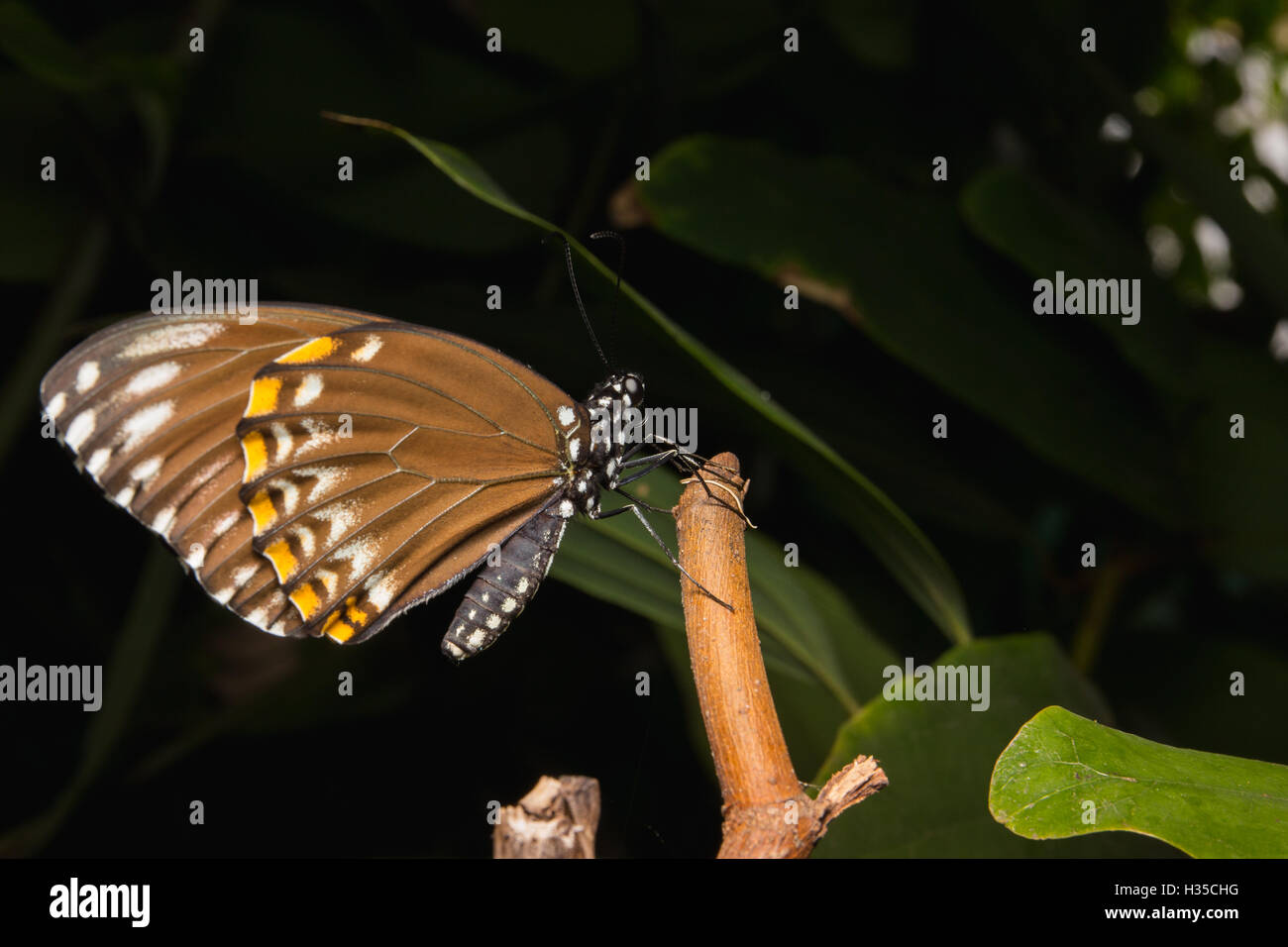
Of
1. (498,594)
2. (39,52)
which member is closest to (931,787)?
(498,594)

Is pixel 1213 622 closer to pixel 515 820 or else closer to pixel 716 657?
pixel 716 657

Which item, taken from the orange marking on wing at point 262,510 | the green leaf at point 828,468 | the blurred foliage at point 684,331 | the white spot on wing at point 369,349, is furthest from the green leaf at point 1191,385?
A: the orange marking on wing at point 262,510

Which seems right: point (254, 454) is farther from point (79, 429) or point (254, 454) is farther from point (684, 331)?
point (684, 331)

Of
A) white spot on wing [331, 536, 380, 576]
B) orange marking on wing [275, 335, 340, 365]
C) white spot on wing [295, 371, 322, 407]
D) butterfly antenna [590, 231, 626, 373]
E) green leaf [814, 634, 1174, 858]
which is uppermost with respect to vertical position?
butterfly antenna [590, 231, 626, 373]

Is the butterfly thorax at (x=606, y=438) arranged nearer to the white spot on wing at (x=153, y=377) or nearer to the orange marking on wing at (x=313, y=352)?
the orange marking on wing at (x=313, y=352)

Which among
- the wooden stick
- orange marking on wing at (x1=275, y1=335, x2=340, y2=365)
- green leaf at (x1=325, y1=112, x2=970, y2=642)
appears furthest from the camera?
orange marking on wing at (x1=275, y1=335, x2=340, y2=365)

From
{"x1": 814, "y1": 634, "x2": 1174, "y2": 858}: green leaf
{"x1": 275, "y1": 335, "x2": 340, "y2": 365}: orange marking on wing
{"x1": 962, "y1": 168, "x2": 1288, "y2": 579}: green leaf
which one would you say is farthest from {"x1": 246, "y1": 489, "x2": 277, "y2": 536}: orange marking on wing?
{"x1": 962, "y1": 168, "x2": 1288, "y2": 579}: green leaf

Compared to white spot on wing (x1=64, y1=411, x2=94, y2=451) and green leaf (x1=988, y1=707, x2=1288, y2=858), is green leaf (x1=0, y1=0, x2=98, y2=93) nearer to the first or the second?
white spot on wing (x1=64, y1=411, x2=94, y2=451)

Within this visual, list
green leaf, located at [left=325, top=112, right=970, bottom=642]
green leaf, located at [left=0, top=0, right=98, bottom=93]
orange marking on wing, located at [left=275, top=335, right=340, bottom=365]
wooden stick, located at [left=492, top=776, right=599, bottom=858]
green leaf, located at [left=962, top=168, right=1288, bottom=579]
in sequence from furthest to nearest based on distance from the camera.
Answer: green leaf, located at [left=962, top=168, right=1288, bottom=579], green leaf, located at [left=0, top=0, right=98, bottom=93], orange marking on wing, located at [left=275, top=335, right=340, bottom=365], green leaf, located at [left=325, top=112, right=970, bottom=642], wooden stick, located at [left=492, top=776, right=599, bottom=858]
